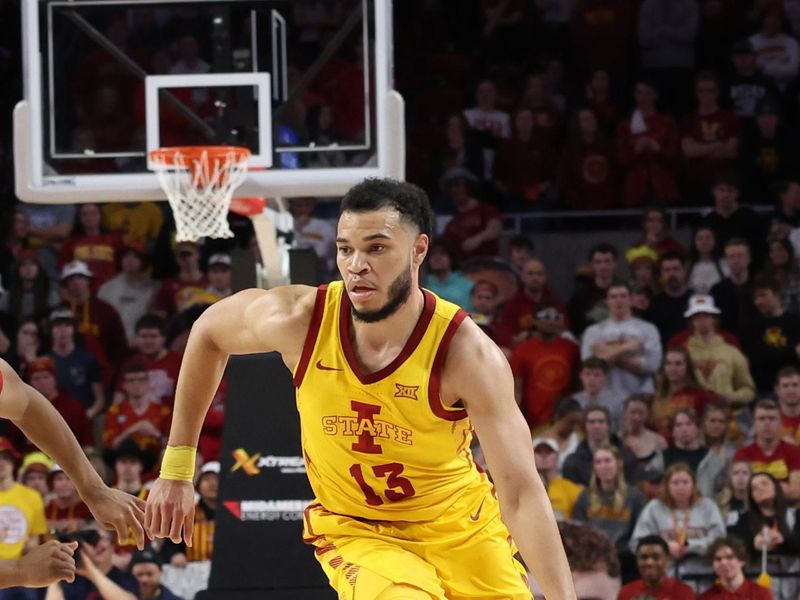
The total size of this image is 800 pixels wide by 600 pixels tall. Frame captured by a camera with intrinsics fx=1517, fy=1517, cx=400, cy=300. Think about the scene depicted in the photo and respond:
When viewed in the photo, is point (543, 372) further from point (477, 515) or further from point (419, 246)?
point (419, 246)

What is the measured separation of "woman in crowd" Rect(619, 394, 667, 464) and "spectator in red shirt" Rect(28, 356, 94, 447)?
3.72 meters

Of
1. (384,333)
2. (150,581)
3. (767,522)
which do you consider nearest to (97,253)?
(150,581)

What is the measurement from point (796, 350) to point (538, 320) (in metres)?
1.79

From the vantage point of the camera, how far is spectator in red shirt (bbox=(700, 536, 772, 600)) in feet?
26.9

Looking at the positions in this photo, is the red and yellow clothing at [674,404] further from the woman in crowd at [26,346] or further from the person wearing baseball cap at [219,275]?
the woman in crowd at [26,346]

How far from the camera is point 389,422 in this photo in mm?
4969

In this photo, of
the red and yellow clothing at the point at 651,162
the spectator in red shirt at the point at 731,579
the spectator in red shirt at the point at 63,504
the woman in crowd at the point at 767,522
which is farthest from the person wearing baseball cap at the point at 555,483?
the red and yellow clothing at the point at 651,162

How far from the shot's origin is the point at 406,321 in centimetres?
503

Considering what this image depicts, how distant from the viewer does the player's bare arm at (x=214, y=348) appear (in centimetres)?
507

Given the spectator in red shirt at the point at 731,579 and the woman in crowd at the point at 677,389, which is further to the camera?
the woman in crowd at the point at 677,389

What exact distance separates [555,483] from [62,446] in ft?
15.6

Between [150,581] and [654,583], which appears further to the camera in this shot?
[150,581]

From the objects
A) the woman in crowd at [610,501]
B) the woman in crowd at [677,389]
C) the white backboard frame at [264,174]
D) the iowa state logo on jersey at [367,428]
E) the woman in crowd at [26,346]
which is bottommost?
the woman in crowd at [610,501]

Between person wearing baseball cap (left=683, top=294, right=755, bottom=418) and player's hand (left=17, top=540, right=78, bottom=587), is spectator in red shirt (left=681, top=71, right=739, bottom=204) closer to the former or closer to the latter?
person wearing baseball cap (left=683, top=294, right=755, bottom=418)
